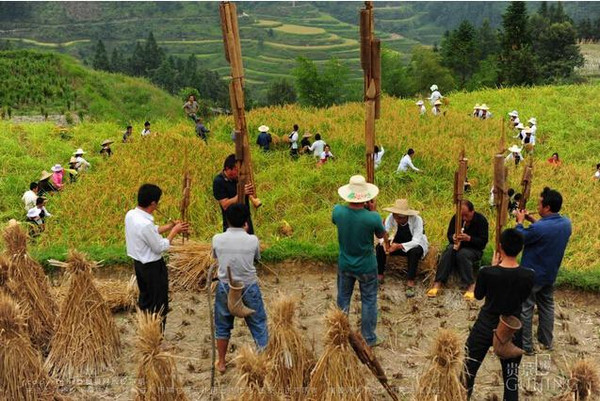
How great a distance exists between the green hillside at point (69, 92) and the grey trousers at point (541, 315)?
52.5ft

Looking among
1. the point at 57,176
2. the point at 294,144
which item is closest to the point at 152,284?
the point at 57,176

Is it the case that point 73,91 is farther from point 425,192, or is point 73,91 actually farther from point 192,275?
point 192,275

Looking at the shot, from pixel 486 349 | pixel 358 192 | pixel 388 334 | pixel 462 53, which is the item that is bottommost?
pixel 462 53

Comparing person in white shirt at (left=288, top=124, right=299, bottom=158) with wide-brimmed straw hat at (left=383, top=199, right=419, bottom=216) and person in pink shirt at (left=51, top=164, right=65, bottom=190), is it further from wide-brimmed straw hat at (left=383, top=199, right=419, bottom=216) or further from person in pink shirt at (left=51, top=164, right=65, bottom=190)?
wide-brimmed straw hat at (left=383, top=199, right=419, bottom=216)

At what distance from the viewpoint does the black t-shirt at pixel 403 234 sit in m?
5.87

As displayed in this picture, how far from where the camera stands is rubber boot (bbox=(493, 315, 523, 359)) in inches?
134

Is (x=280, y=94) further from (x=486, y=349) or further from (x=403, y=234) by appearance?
(x=486, y=349)

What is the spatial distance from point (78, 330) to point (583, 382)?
3.54 m

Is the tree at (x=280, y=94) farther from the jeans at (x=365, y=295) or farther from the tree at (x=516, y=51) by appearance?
the jeans at (x=365, y=295)

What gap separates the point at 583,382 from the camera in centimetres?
290

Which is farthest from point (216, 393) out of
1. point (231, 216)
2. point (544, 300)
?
point (544, 300)

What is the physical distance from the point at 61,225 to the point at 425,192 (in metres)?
6.04

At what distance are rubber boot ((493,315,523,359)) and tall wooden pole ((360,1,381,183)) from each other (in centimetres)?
221

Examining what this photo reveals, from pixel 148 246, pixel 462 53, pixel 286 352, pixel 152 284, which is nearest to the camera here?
pixel 286 352
